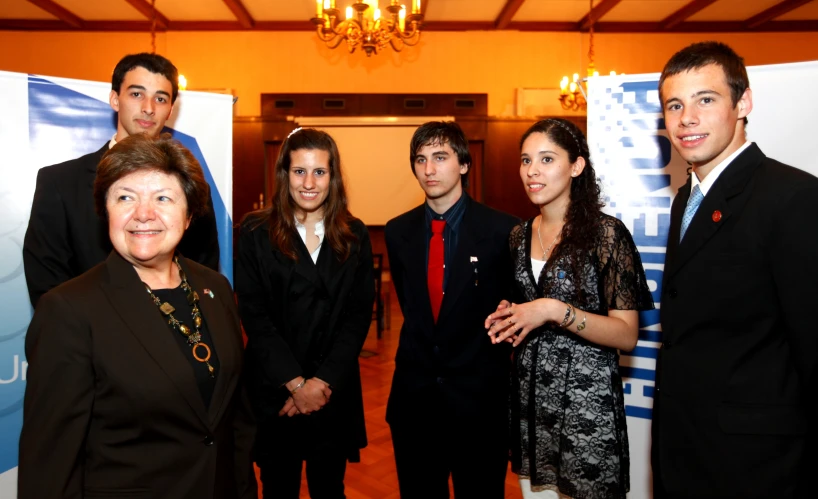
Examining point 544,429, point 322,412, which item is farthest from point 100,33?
point 544,429

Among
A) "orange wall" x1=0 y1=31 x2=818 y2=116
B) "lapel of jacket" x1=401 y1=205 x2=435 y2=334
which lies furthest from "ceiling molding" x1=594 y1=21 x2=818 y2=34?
"lapel of jacket" x1=401 y1=205 x2=435 y2=334

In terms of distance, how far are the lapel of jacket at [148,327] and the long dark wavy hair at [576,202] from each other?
4.02 ft

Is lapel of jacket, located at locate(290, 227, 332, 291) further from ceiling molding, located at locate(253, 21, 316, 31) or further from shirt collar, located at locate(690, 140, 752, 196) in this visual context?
ceiling molding, located at locate(253, 21, 316, 31)

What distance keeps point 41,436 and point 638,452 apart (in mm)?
2571

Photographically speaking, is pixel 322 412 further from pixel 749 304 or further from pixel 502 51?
pixel 502 51

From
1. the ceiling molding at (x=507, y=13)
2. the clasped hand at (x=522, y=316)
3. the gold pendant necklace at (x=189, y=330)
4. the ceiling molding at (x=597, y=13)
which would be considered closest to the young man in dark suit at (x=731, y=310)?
the clasped hand at (x=522, y=316)

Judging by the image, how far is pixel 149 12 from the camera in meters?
8.73

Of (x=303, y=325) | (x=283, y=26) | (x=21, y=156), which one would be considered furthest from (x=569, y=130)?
(x=283, y=26)

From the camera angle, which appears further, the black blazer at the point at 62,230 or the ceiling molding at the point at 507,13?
the ceiling molding at the point at 507,13

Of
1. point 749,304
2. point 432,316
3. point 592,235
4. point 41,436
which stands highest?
point 592,235

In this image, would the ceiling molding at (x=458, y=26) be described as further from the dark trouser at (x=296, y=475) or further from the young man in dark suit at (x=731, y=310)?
the dark trouser at (x=296, y=475)

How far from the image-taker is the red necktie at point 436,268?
2.10m

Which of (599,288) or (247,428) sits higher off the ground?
(599,288)

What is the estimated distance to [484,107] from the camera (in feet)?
32.6
